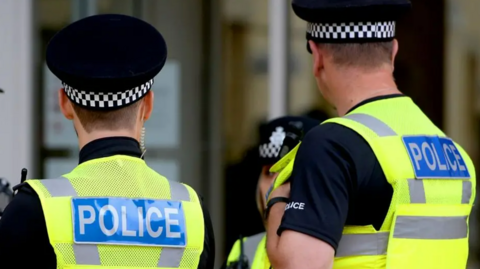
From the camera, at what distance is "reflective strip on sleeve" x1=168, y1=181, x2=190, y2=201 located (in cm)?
247

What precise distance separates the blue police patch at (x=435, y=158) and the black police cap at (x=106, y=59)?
2.62 ft

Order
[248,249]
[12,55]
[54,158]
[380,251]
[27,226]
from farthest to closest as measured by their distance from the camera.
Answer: [54,158] → [12,55] → [248,249] → [380,251] → [27,226]

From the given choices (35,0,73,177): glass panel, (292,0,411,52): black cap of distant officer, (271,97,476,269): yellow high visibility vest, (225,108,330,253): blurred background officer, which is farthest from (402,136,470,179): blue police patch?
(35,0,73,177): glass panel

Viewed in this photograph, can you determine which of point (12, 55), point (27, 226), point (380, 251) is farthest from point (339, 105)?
point (12, 55)

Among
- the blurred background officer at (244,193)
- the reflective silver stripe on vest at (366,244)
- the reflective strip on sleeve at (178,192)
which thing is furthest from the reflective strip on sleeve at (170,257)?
the blurred background officer at (244,193)

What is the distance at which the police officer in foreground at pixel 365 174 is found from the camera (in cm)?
257

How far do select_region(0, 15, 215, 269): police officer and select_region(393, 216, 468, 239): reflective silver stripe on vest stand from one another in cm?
57

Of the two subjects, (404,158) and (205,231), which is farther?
(404,158)

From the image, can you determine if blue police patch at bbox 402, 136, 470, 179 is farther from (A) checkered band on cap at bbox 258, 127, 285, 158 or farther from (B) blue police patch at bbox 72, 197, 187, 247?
(A) checkered band on cap at bbox 258, 127, 285, 158

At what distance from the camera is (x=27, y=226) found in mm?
2250

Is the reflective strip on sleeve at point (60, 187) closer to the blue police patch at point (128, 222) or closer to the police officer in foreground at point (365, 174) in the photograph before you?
the blue police patch at point (128, 222)

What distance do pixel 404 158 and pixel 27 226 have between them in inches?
43.3

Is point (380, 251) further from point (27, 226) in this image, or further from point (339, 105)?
point (27, 226)

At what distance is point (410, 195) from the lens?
8.68ft
